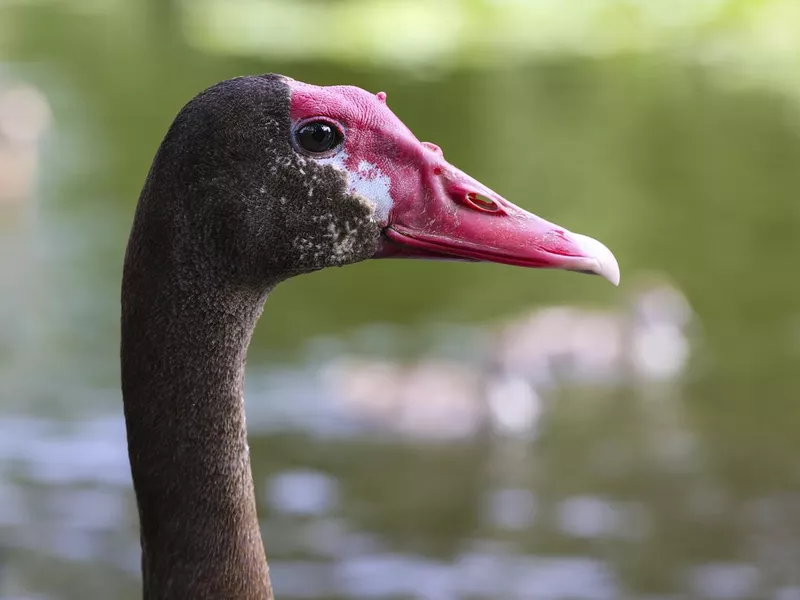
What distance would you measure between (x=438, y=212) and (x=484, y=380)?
25.9 feet

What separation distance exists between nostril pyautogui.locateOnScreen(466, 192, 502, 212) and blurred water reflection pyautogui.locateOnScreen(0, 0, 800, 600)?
497 centimetres

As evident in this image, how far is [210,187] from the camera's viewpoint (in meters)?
2.88

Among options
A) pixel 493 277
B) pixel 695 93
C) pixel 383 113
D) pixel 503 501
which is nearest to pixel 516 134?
pixel 695 93

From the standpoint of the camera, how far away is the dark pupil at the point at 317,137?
2.93 m

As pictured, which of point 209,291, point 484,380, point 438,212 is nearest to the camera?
point 209,291

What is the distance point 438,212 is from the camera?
3080 millimetres

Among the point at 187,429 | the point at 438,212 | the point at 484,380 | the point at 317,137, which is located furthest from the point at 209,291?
the point at 484,380

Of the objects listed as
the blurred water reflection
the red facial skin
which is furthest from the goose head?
the blurred water reflection

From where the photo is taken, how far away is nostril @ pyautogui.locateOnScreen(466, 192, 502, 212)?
310 cm

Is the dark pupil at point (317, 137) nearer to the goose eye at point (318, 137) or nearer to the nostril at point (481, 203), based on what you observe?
the goose eye at point (318, 137)

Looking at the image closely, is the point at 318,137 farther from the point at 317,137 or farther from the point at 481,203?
the point at 481,203

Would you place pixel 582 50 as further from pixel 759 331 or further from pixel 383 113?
pixel 383 113

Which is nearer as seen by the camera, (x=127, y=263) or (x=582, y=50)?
(x=127, y=263)

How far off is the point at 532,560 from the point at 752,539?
5.03 feet
